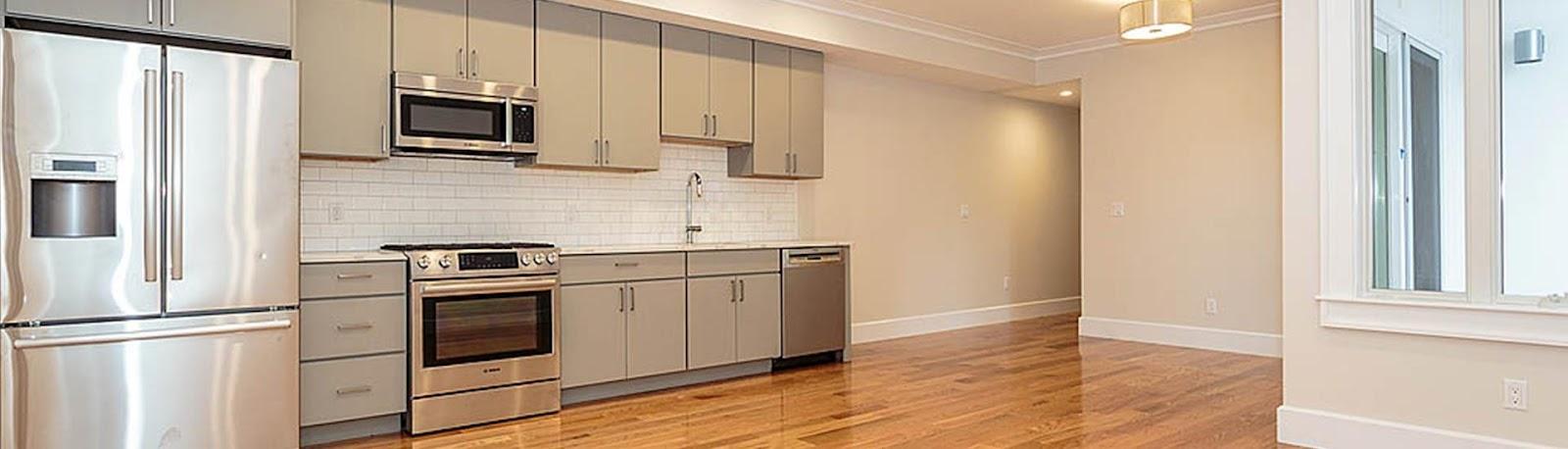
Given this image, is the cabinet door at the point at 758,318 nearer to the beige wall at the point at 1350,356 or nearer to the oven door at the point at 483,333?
the oven door at the point at 483,333

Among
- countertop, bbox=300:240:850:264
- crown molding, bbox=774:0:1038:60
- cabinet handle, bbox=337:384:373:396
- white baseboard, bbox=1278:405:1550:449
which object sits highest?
crown molding, bbox=774:0:1038:60

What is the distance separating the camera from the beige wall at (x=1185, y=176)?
6.25 metres

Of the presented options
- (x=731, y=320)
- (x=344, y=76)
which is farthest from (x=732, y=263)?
(x=344, y=76)

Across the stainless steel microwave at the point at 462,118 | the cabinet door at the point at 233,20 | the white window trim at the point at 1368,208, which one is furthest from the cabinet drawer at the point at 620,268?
the white window trim at the point at 1368,208

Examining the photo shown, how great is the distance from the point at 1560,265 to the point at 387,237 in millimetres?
4771

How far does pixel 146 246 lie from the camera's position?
327cm

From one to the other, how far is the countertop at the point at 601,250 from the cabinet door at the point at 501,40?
0.89 m

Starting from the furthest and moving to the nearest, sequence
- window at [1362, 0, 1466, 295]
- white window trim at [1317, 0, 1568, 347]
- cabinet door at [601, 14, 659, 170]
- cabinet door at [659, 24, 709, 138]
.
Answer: cabinet door at [659, 24, 709, 138], cabinet door at [601, 14, 659, 170], window at [1362, 0, 1466, 295], white window trim at [1317, 0, 1568, 347]

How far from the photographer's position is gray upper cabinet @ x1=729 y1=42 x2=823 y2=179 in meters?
5.81

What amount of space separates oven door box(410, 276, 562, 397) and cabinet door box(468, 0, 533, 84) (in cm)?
101

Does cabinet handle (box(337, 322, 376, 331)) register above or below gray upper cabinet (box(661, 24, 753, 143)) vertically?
below

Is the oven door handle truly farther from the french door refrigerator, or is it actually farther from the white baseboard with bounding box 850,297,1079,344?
the white baseboard with bounding box 850,297,1079,344

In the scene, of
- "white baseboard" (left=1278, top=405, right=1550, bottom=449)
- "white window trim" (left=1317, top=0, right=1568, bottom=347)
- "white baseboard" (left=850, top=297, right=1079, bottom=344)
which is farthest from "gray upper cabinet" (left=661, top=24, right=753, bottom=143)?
"white baseboard" (left=1278, top=405, right=1550, bottom=449)

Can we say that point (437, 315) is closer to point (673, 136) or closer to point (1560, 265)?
point (673, 136)
